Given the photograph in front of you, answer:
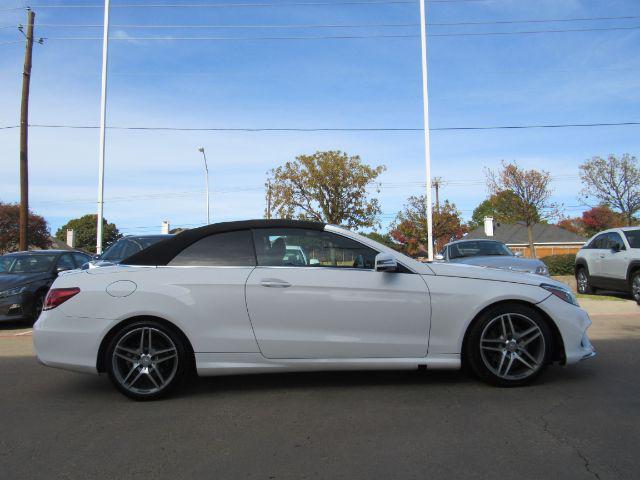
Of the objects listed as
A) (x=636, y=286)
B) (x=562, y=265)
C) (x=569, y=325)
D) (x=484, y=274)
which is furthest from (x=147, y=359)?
(x=562, y=265)

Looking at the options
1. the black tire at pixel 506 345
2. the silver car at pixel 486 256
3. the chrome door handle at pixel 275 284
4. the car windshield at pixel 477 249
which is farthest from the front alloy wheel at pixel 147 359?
the car windshield at pixel 477 249

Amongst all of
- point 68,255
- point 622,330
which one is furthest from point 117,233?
point 622,330

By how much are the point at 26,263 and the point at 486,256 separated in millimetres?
9557

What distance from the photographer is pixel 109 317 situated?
441 cm

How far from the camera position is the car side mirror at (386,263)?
4406 mm

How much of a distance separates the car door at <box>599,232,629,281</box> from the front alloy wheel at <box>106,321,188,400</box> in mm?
10152

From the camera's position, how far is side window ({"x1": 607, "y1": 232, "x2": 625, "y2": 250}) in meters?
11.3

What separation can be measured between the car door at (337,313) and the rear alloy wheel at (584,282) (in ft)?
32.6

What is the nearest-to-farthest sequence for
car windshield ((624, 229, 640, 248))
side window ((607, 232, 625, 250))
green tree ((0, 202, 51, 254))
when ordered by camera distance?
car windshield ((624, 229, 640, 248)) < side window ((607, 232, 625, 250)) < green tree ((0, 202, 51, 254))

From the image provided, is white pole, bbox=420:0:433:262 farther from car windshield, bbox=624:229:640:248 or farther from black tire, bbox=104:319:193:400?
black tire, bbox=104:319:193:400

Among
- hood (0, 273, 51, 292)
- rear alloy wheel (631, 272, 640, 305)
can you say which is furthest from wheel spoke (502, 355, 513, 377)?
hood (0, 273, 51, 292)

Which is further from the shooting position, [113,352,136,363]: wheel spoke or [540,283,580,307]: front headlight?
[540,283,580,307]: front headlight

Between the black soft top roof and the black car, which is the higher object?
the black soft top roof

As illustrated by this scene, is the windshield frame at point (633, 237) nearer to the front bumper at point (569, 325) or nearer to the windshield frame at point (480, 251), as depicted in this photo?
the windshield frame at point (480, 251)
